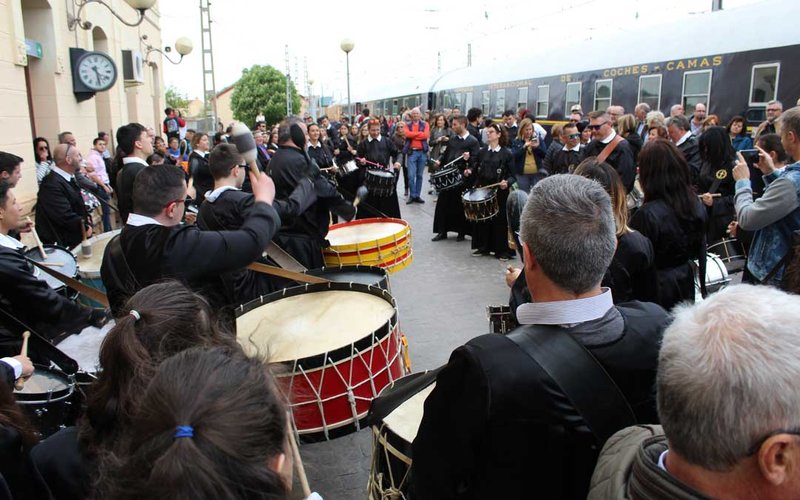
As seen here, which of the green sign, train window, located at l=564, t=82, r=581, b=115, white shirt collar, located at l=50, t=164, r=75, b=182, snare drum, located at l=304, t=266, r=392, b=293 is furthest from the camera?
train window, located at l=564, t=82, r=581, b=115

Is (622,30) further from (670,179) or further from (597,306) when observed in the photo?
(597,306)

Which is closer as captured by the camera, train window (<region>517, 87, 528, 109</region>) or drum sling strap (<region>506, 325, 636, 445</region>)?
drum sling strap (<region>506, 325, 636, 445</region>)

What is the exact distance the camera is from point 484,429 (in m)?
1.57

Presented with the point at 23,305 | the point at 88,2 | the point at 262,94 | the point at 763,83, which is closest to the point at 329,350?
the point at 23,305

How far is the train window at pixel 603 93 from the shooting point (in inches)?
548

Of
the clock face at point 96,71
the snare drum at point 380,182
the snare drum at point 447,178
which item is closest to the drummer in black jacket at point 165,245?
the snare drum at point 380,182

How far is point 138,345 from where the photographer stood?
181cm

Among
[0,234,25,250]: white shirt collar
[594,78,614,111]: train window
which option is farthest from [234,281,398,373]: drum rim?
[594,78,614,111]: train window

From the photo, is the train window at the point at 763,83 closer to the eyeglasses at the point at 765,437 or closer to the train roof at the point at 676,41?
the train roof at the point at 676,41

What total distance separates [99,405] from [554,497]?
1323 mm

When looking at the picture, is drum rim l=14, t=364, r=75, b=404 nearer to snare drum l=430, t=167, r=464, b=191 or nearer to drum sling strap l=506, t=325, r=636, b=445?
drum sling strap l=506, t=325, r=636, b=445

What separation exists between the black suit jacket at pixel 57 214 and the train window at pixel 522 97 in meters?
14.0

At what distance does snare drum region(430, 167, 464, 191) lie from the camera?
9.08m

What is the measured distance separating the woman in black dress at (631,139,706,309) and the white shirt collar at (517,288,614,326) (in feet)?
6.03
